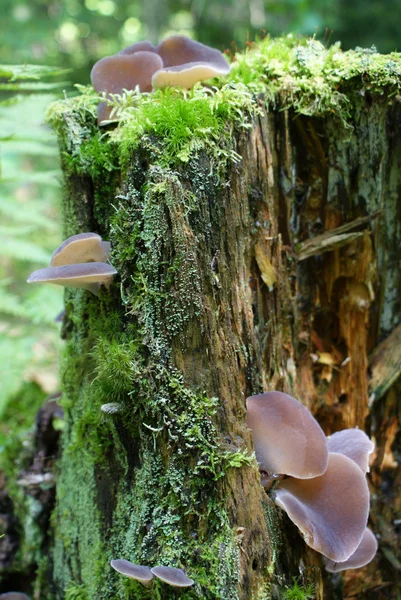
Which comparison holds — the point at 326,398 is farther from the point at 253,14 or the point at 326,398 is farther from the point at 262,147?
the point at 253,14

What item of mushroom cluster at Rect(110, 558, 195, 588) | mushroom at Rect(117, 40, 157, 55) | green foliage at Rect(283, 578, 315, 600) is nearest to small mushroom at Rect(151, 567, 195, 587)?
mushroom cluster at Rect(110, 558, 195, 588)

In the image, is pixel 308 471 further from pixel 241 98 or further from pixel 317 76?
pixel 317 76

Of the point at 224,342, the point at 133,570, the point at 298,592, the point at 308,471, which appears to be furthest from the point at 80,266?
the point at 298,592

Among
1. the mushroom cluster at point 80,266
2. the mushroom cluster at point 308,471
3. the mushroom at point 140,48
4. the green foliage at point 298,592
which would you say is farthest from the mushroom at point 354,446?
the mushroom at point 140,48

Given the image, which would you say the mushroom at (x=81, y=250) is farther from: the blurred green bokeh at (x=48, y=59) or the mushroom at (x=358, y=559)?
the mushroom at (x=358, y=559)

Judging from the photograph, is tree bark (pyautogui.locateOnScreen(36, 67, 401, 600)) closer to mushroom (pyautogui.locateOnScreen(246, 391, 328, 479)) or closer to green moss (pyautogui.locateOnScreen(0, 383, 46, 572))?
mushroom (pyautogui.locateOnScreen(246, 391, 328, 479))
